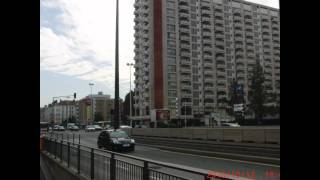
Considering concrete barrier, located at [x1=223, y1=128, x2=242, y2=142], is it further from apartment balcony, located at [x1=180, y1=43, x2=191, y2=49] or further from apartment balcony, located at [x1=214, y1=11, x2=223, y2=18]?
apartment balcony, located at [x1=214, y1=11, x2=223, y2=18]

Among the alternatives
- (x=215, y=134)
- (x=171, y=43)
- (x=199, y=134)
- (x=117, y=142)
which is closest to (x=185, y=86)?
(x=171, y=43)

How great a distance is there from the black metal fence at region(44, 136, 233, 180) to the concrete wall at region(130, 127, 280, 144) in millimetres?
13055

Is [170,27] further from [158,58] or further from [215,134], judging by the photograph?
[215,134]

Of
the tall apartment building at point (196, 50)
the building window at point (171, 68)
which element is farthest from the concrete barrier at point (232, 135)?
the building window at point (171, 68)

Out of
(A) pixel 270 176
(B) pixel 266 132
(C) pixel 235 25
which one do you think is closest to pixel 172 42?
(C) pixel 235 25

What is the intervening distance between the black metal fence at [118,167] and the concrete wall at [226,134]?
13.1 metres

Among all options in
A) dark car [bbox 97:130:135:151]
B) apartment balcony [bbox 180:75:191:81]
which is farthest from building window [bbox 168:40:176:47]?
dark car [bbox 97:130:135:151]

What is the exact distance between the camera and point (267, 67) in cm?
15175

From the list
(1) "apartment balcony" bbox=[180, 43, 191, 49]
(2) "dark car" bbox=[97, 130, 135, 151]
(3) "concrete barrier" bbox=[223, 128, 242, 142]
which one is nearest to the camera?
(3) "concrete barrier" bbox=[223, 128, 242, 142]

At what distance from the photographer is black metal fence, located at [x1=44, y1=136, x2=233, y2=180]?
17.1 ft

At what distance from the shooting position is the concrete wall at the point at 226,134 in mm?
26859

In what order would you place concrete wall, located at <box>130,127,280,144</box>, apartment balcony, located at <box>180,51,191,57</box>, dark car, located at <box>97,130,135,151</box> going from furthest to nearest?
apartment balcony, located at <box>180,51,191,57</box>, dark car, located at <box>97,130,135,151</box>, concrete wall, located at <box>130,127,280,144</box>
